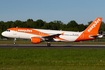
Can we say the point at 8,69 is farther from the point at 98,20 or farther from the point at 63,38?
the point at 98,20

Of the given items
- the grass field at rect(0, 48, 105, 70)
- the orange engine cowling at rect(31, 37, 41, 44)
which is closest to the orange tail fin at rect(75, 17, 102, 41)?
the orange engine cowling at rect(31, 37, 41, 44)

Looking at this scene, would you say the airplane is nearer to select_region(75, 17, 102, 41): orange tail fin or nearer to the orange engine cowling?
select_region(75, 17, 102, 41): orange tail fin

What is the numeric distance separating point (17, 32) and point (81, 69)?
2726 cm

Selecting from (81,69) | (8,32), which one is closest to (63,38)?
(8,32)

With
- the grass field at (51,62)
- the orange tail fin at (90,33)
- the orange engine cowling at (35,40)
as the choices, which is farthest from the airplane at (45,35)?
the grass field at (51,62)

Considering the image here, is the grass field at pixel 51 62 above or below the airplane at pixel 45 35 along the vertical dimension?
below

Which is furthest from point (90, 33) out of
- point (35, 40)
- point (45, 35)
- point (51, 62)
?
point (51, 62)

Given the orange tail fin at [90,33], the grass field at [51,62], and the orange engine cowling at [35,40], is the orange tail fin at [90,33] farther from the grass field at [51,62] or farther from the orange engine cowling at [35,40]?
the grass field at [51,62]

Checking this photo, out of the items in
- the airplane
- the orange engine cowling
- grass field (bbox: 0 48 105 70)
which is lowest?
grass field (bbox: 0 48 105 70)

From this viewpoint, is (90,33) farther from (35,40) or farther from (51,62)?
(51,62)

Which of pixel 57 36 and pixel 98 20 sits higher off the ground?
pixel 98 20

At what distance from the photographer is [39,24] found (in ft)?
521

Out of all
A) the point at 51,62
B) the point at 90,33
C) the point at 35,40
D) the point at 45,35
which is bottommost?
the point at 51,62

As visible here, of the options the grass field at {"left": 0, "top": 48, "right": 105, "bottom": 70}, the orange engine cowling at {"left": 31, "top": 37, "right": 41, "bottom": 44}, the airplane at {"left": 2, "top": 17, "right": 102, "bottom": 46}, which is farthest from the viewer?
the airplane at {"left": 2, "top": 17, "right": 102, "bottom": 46}
